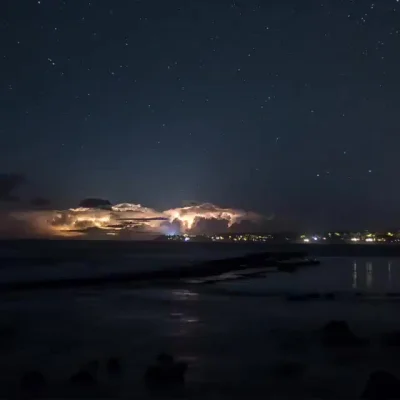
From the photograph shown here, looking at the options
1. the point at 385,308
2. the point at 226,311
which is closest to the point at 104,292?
the point at 226,311

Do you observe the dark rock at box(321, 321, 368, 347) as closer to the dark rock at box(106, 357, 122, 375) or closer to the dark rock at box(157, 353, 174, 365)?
the dark rock at box(157, 353, 174, 365)

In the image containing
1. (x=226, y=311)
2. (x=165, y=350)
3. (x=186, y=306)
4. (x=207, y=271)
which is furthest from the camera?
(x=207, y=271)

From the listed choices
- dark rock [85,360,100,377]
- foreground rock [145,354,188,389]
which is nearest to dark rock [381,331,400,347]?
foreground rock [145,354,188,389]

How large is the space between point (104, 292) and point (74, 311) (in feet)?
41.6

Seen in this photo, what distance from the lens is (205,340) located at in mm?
23031

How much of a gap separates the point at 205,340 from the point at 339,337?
4.60 metres

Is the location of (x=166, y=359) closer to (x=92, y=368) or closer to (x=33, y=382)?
(x=92, y=368)

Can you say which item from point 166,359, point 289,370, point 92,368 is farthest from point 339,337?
point 92,368

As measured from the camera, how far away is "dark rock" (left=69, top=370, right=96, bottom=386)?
A: 1559 cm

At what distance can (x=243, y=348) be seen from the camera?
69.9 ft

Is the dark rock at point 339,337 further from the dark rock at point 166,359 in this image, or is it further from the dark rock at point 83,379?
the dark rock at point 83,379

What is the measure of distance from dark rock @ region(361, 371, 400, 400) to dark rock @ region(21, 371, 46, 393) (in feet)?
24.2

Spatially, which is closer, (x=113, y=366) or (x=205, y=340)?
(x=113, y=366)

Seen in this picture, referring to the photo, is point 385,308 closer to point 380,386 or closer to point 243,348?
point 243,348
